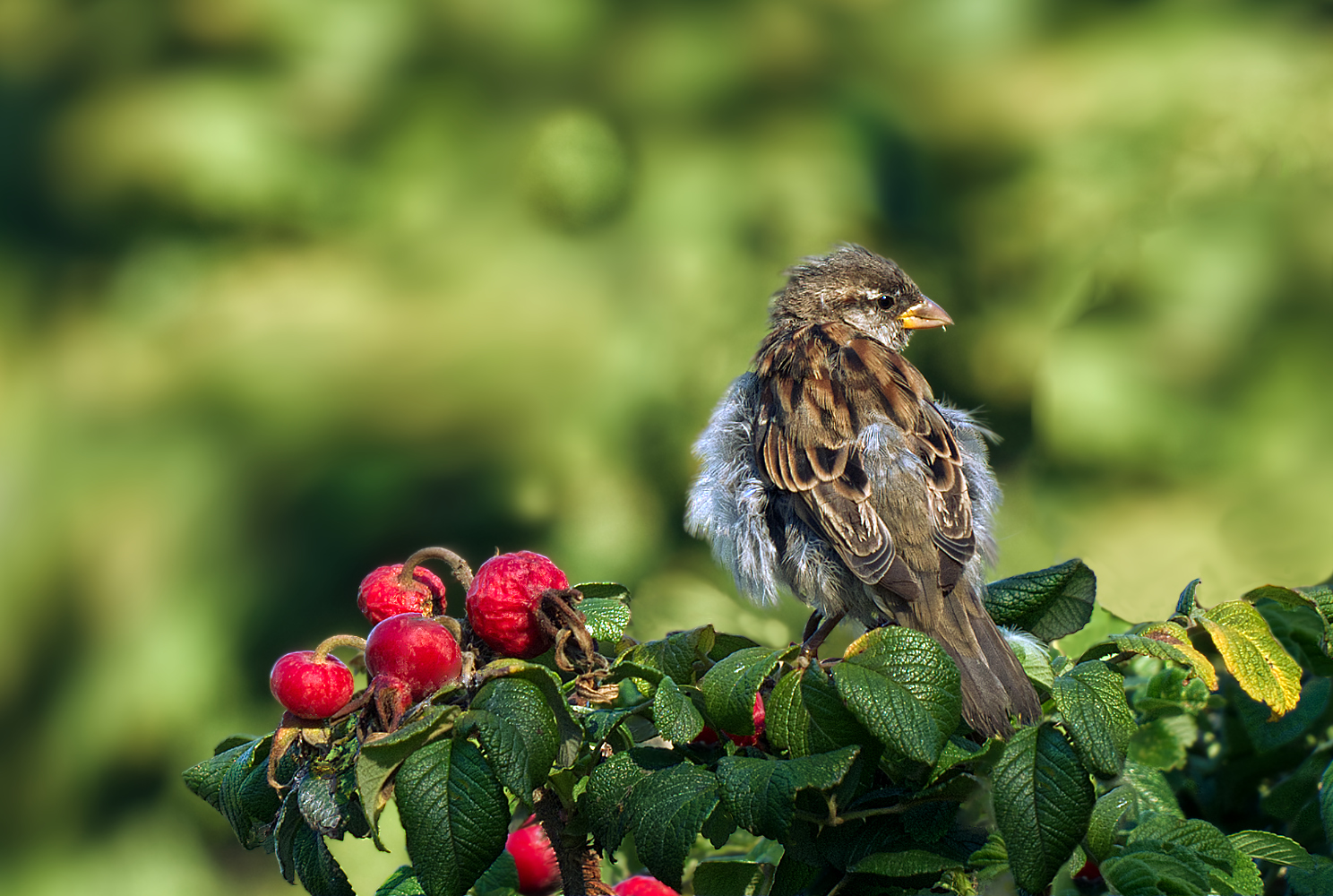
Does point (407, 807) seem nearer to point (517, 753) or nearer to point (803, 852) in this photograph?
point (517, 753)

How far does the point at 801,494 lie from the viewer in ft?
4.64

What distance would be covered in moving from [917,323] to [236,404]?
103cm

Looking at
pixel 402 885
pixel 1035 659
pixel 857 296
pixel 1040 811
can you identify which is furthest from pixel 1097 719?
pixel 857 296

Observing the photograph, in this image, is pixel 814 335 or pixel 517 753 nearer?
pixel 517 753

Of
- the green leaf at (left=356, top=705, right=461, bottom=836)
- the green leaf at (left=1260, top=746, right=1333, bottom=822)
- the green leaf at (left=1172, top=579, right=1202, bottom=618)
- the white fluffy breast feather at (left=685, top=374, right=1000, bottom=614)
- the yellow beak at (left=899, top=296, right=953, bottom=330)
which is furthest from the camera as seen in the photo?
the yellow beak at (left=899, top=296, right=953, bottom=330)

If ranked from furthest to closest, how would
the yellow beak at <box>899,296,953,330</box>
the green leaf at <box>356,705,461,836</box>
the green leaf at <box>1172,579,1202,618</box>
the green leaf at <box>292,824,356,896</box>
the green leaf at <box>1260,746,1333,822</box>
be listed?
the yellow beak at <box>899,296,953,330</box>, the green leaf at <box>1260,746,1333,822</box>, the green leaf at <box>1172,579,1202,618</box>, the green leaf at <box>292,824,356,896</box>, the green leaf at <box>356,705,461,836</box>

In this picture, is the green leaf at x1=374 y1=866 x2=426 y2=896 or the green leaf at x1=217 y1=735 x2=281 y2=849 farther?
the green leaf at x1=374 y1=866 x2=426 y2=896

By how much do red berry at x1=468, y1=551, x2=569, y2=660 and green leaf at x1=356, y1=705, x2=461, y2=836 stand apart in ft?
0.36

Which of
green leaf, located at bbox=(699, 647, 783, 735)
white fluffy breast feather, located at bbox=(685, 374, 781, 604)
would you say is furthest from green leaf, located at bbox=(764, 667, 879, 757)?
white fluffy breast feather, located at bbox=(685, 374, 781, 604)

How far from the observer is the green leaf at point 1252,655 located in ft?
2.59

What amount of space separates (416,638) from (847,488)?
772mm

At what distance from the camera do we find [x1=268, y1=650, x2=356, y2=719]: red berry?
72 cm

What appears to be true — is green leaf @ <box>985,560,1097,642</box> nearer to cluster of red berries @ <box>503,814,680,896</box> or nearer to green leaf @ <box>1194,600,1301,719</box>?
green leaf @ <box>1194,600,1301,719</box>

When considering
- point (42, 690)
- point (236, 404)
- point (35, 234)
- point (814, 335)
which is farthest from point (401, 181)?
point (42, 690)
